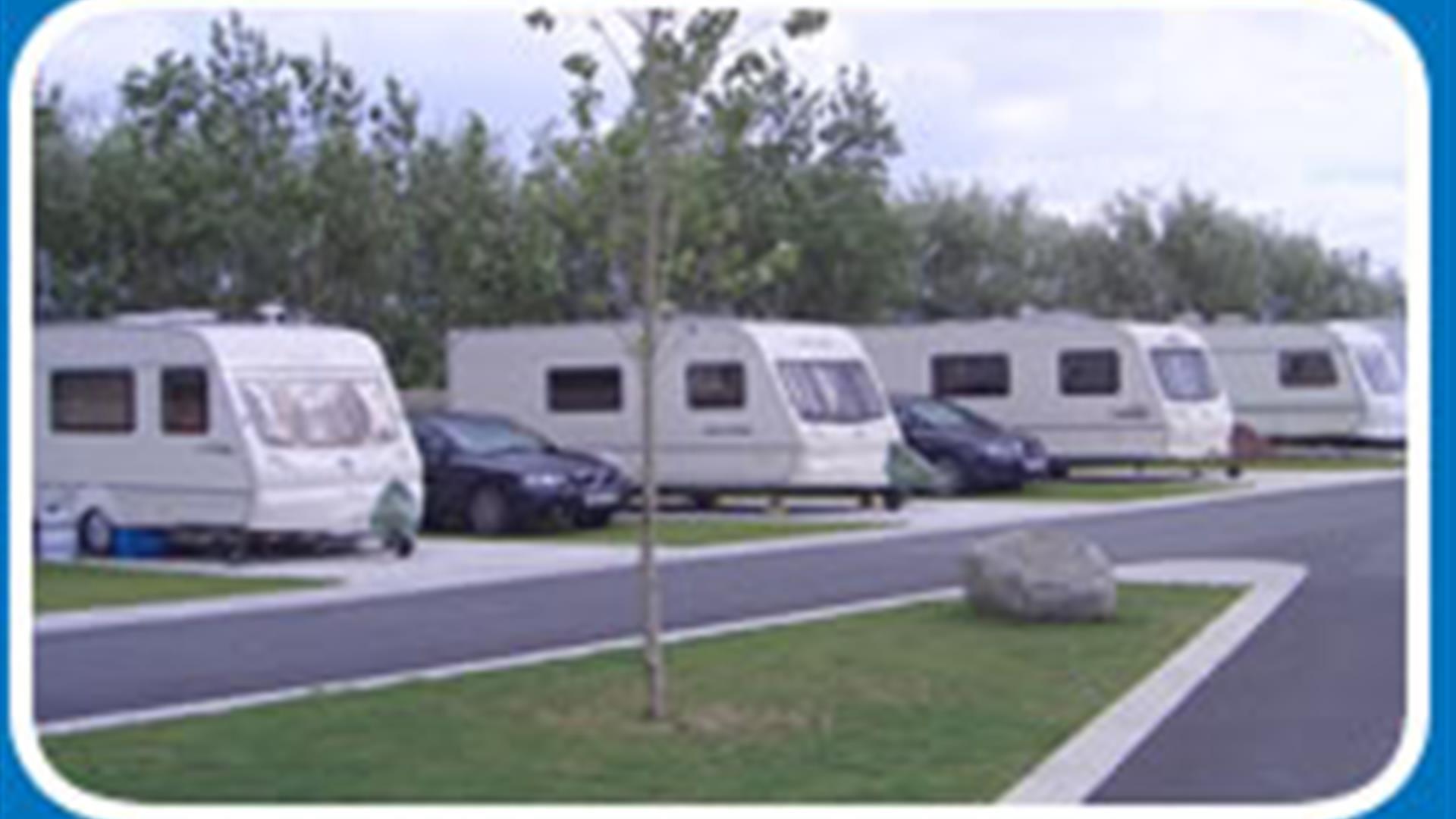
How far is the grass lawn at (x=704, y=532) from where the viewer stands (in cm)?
2156

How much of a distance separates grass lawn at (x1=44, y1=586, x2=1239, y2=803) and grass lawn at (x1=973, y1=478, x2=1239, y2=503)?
15.1 m

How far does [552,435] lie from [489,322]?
5.56m

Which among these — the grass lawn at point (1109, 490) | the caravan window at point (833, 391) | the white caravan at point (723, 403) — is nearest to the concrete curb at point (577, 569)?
the grass lawn at point (1109, 490)

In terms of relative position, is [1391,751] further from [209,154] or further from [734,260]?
[209,154]

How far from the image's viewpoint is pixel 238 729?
9969 millimetres

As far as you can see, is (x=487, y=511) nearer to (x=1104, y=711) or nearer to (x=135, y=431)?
(x=135, y=431)

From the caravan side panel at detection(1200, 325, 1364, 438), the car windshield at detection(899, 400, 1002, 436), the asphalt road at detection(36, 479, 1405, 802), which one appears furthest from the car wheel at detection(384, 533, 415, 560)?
the caravan side panel at detection(1200, 325, 1364, 438)

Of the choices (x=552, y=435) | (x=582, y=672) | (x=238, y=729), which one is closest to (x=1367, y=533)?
(x=552, y=435)

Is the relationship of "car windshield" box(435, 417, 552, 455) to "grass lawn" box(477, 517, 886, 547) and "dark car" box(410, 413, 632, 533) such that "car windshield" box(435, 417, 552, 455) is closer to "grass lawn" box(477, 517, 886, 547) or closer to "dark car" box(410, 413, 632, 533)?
"dark car" box(410, 413, 632, 533)

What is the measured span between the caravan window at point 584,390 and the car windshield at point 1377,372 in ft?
53.6

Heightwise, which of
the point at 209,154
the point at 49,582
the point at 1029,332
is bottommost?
the point at 49,582

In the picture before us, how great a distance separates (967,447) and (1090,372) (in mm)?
3448

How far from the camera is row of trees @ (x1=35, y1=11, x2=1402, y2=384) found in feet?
34.0

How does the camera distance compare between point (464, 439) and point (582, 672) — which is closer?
point (582, 672)
